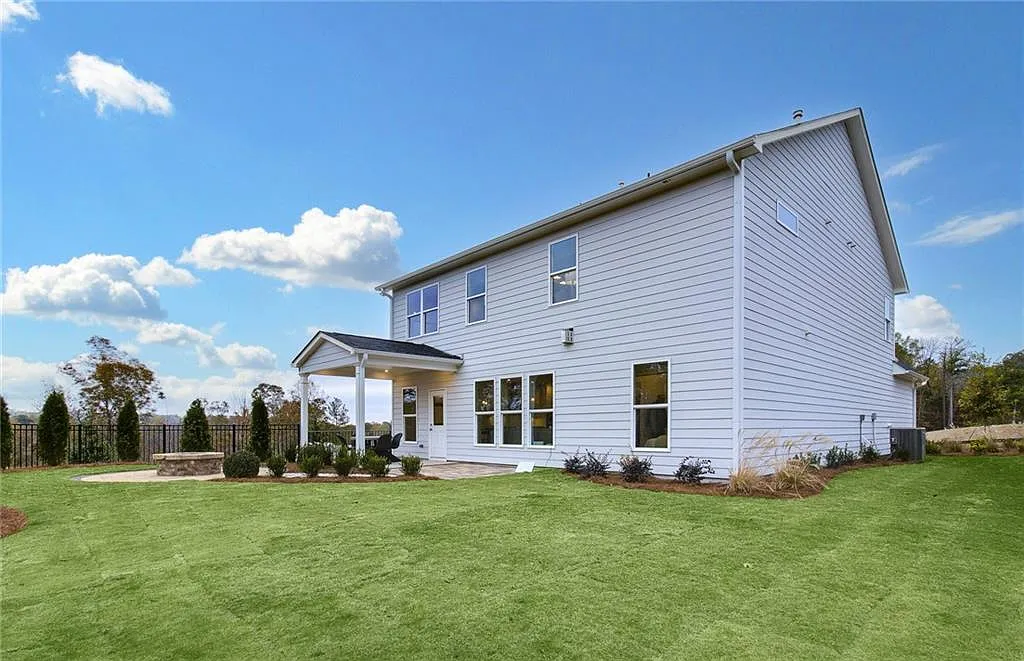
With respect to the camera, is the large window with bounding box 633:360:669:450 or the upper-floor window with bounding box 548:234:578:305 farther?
the upper-floor window with bounding box 548:234:578:305

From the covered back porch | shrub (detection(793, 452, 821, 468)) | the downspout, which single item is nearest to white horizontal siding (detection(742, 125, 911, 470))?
the downspout

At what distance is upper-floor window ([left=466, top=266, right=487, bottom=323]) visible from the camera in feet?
46.0

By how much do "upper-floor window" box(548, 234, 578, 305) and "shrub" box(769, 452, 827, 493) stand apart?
16.6 ft

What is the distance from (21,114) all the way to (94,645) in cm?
990

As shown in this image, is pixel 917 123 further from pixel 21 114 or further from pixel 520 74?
pixel 21 114

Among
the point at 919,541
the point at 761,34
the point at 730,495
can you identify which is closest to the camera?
the point at 919,541

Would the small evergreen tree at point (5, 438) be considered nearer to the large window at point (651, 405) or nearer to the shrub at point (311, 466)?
the shrub at point (311, 466)

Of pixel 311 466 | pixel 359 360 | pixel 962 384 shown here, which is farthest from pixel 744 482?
pixel 962 384

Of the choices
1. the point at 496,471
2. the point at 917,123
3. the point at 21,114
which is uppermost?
the point at 917,123

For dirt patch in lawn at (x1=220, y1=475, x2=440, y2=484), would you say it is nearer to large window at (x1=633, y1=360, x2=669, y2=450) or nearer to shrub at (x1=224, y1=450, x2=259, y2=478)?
shrub at (x1=224, y1=450, x2=259, y2=478)

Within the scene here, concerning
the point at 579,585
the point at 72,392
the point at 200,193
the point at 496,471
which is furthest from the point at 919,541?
the point at 72,392

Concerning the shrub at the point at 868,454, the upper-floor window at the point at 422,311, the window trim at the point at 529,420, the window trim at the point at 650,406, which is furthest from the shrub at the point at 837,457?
the upper-floor window at the point at 422,311

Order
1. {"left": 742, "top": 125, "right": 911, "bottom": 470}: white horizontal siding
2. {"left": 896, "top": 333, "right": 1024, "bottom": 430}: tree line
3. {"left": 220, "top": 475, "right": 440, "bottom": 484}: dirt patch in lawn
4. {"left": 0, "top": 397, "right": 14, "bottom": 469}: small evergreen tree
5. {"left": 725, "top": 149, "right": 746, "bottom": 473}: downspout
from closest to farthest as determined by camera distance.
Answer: {"left": 725, "top": 149, "right": 746, "bottom": 473}: downspout → {"left": 742, "top": 125, "right": 911, "bottom": 470}: white horizontal siding → {"left": 220, "top": 475, "right": 440, "bottom": 484}: dirt patch in lawn → {"left": 0, "top": 397, "right": 14, "bottom": 469}: small evergreen tree → {"left": 896, "top": 333, "right": 1024, "bottom": 430}: tree line

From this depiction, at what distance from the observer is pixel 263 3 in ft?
34.7
